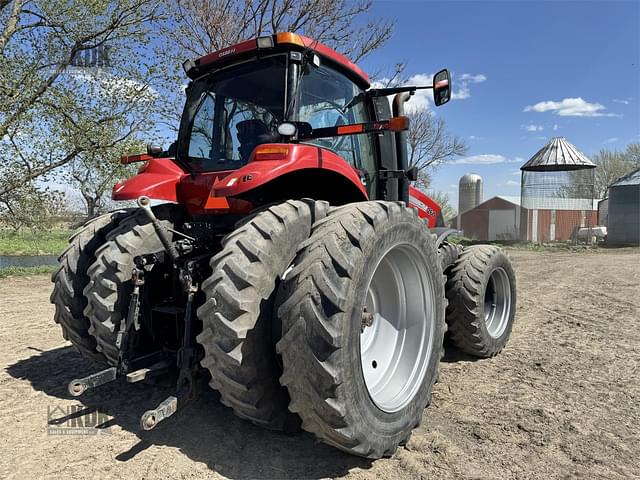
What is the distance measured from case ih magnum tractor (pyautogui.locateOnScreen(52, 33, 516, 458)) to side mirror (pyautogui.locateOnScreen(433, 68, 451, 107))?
1 centimetres

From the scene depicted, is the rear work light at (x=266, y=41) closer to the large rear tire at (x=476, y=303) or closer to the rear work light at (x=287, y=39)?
the rear work light at (x=287, y=39)

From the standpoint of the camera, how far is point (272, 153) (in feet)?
8.81

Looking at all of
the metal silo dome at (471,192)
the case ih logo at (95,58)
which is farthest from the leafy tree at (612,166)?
the case ih logo at (95,58)

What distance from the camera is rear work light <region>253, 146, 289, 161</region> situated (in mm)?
2672

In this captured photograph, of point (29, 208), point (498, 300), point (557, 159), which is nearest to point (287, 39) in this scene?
point (498, 300)

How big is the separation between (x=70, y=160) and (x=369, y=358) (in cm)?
1213

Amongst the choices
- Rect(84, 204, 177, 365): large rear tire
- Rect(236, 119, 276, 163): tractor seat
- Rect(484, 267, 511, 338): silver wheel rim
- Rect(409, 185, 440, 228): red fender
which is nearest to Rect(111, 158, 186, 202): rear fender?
Rect(84, 204, 177, 365): large rear tire

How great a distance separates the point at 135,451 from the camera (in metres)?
2.60

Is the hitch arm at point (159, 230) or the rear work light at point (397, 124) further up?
the rear work light at point (397, 124)

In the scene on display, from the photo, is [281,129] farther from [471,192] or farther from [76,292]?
[471,192]

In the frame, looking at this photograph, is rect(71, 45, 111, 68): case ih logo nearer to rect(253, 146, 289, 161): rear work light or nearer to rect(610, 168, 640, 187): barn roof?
rect(253, 146, 289, 161): rear work light

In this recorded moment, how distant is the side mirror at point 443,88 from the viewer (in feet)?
12.1

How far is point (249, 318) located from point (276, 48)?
6.33ft

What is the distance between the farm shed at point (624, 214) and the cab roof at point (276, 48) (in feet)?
80.8
